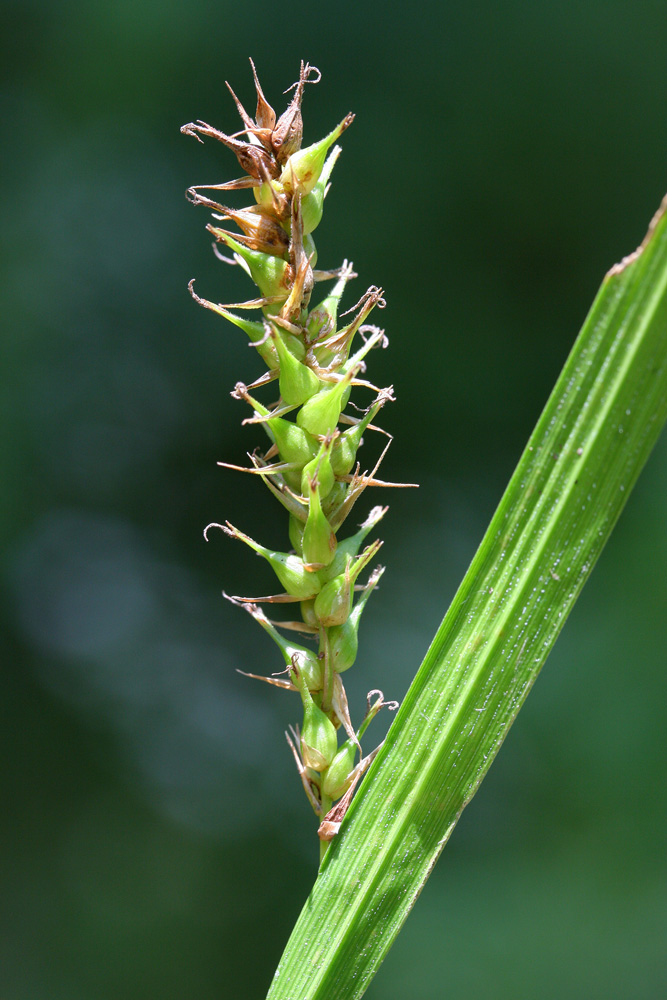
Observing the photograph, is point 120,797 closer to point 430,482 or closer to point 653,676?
point 430,482

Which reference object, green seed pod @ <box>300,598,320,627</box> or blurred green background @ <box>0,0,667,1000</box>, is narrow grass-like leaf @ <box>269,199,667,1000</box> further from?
blurred green background @ <box>0,0,667,1000</box>

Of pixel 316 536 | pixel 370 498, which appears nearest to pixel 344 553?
pixel 316 536

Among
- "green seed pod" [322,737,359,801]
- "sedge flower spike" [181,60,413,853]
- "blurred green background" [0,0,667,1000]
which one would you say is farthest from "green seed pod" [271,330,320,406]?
"blurred green background" [0,0,667,1000]

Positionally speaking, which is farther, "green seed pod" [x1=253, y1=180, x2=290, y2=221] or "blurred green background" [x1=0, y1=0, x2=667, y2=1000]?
"blurred green background" [x1=0, y1=0, x2=667, y2=1000]

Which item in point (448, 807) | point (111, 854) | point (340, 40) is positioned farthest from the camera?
point (111, 854)

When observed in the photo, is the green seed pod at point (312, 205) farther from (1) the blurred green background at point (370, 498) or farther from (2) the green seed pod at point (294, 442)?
(1) the blurred green background at point (370, 498)

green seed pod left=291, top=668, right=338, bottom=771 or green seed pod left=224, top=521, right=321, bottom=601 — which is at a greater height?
green seed pod left=224, top=521, right=321, bottom=601

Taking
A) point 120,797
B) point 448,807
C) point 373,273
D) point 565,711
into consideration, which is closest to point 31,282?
point 373,273
